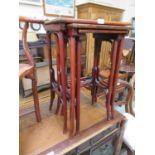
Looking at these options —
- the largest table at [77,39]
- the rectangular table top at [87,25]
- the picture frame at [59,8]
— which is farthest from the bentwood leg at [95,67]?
the picture frame at [59,8]

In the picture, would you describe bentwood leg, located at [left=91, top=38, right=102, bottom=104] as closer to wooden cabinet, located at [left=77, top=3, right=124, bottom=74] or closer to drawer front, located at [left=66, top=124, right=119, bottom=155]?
drawer front, located at [left=66, top=124, right=119, bottom=155]

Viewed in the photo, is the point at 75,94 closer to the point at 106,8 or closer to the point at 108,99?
the point at 108,99

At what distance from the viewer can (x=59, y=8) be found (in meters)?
2.64

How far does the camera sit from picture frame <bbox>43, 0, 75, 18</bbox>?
8.18ft

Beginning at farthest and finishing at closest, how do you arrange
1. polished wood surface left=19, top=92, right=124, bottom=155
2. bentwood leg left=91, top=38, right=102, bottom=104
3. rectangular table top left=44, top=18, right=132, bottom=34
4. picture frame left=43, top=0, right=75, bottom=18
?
picture frame left=43, top=0, right=75, bottom=18 → bentwood leg left=91, top=38, right=102, bottom=104 → polished wood surface left=19, top=92, right=124, bottom=155 → rectangular table top left=44, top=18, right=132, bottom=34

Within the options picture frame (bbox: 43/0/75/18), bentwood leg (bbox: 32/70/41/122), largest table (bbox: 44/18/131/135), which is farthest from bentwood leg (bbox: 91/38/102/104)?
picture frame (bbox: 43/0/75/18)

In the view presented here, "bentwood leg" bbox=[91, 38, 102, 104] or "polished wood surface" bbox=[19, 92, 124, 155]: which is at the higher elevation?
"bentwood leg" bbox=[91, 38, 102, 104]

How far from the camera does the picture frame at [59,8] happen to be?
249cm

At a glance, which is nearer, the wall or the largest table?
the largest table

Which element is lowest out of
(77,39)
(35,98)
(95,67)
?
(35,98)

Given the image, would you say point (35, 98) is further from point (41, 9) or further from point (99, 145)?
point (41, 9)

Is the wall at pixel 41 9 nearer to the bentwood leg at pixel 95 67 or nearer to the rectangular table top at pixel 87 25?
the bentwood leg at pixel 95 67

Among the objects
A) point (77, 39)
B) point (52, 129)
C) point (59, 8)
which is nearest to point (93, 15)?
point (59, 8)
